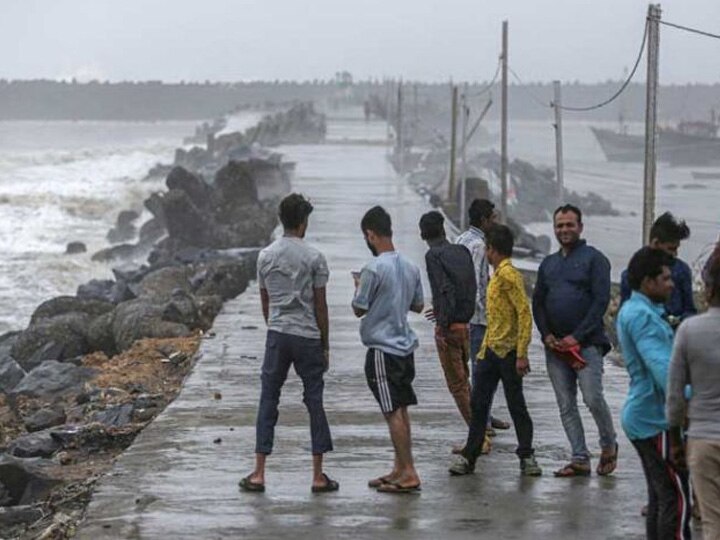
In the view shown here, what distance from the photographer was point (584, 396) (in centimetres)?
1008

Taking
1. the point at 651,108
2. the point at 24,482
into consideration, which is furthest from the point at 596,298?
the point at 651,108

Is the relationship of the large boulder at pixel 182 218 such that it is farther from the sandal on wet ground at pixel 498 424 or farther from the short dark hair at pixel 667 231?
the short dark hair at pixel 667 231

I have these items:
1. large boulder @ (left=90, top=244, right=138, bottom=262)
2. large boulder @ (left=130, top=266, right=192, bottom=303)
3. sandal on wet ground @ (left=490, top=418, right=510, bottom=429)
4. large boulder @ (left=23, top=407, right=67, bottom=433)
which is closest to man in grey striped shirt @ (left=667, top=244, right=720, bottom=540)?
sandal on wet ground @ (left=490, top=418, right=510, bottom=429)

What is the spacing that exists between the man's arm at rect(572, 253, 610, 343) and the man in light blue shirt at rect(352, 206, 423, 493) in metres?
0.89

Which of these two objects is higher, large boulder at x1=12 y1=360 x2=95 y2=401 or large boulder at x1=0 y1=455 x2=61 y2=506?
large boulder at x1=0 y1=455 x2=61 y2=506

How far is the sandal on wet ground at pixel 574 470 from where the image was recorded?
1034 cm

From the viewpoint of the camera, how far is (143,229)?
46.0 metres

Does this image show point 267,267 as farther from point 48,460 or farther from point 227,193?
point 227,193

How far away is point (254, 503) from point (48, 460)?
3018 millimetres

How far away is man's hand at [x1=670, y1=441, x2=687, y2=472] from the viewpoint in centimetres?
785

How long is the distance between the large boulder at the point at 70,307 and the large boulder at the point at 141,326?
9.66ft

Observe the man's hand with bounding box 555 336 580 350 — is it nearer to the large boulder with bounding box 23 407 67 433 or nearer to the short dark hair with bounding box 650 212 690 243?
the short dark hair with bounding box 650 212 690 243

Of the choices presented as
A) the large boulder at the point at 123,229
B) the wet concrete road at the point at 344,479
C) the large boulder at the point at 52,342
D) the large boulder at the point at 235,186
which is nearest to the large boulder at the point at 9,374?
the large boulder at the point at 52,342

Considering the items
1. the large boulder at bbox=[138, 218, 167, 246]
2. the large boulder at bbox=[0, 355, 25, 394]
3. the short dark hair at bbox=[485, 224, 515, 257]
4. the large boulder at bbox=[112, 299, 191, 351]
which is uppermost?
the short dark hair at bbox=[485, 224, 515, 257]
